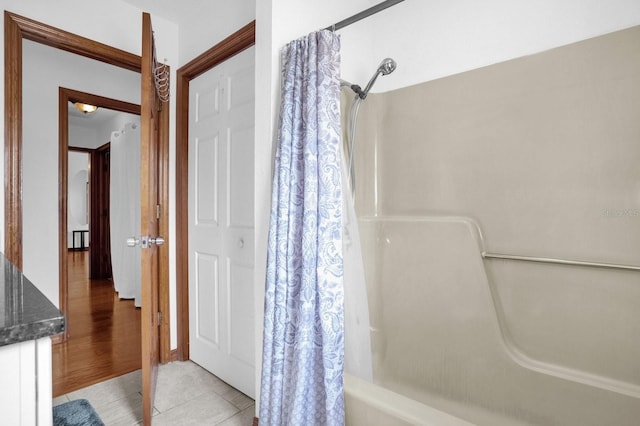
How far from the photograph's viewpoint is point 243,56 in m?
1.98

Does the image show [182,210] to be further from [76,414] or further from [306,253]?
[306,253]

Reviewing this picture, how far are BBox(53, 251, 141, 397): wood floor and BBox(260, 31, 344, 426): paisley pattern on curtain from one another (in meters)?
1.49

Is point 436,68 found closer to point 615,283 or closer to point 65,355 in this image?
point 615,283

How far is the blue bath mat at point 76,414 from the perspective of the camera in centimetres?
161

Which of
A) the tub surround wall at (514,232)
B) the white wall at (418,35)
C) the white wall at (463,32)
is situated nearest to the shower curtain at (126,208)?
the white wall at (418,35)

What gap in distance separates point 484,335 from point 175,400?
163 cm

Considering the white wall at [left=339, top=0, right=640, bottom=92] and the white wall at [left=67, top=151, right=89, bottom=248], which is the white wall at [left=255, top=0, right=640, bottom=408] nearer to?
the white wall at [left=339, top=0, right=640, bottom=92]

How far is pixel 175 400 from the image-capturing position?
188 cm

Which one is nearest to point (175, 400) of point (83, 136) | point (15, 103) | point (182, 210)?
point (182, 210)

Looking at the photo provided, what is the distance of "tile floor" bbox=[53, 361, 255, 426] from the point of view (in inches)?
67.7

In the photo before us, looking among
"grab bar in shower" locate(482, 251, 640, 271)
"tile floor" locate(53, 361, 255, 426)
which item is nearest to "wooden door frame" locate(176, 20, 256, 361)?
"tile floor" locate(53, 361, 255, 426)

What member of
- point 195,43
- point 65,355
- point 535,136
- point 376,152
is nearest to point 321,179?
point 376,152

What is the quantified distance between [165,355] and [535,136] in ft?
8.18

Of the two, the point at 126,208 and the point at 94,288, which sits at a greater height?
the point at 126,208
